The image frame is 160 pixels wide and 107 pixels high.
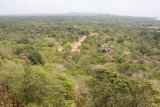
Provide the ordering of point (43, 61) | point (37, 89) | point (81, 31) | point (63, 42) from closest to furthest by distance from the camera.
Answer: point (37, 89) < point (43, 61) < point (63, 42) < point (81, 31)

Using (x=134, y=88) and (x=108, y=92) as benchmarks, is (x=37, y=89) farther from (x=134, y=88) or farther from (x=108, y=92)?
(x=134, y=88)

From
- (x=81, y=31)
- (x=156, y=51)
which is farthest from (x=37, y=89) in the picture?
(x=81, y=31)

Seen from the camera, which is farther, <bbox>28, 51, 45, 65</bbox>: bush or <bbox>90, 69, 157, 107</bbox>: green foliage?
<bbox>28, 51, 45, 65</bbox>: bush

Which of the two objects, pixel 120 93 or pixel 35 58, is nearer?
pixel 120 93

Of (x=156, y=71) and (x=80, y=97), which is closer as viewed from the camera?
→ (x=80, y=97)

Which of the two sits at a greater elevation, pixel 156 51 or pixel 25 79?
pixel 25 79

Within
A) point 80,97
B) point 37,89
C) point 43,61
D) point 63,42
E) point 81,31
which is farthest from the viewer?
point 81,31

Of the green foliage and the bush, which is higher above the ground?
the green foliage

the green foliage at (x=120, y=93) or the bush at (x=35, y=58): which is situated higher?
the green foliage at (x=120, y=93)

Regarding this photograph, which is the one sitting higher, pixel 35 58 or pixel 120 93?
pixel 120 93

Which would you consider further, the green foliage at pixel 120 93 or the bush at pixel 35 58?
the bush at pixel 35 58
